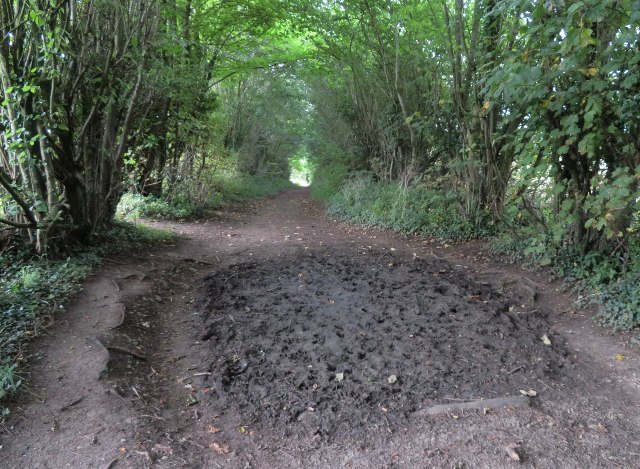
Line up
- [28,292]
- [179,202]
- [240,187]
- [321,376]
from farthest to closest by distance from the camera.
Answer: [240,187], [179,202], [28,292], [321,376]

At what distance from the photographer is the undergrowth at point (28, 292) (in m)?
3.23

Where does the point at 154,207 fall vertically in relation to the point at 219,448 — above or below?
above

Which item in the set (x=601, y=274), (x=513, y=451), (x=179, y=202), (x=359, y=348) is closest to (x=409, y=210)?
(x=601, y=274)

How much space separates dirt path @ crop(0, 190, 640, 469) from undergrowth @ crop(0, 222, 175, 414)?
143 mm

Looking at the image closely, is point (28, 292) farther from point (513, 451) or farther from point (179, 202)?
point (179, 202)

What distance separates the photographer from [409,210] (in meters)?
8.65

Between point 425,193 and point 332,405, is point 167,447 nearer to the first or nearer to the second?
point 332,405

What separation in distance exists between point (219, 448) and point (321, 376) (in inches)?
41.3

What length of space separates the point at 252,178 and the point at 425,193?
12.4m

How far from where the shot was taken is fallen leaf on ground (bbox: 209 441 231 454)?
2.73 metres

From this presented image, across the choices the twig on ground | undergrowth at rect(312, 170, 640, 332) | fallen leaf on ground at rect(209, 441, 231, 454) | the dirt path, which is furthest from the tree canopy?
fallen leaf on ground at rect(209, 441, 231, 454)

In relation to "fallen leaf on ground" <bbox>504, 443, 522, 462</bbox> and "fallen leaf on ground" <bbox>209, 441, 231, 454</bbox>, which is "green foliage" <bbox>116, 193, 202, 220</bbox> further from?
"fallen leaf on ground" <bbox>504, 443, 522, 462</bbox>

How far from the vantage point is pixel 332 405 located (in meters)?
3.16

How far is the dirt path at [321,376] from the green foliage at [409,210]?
1.92 meters
